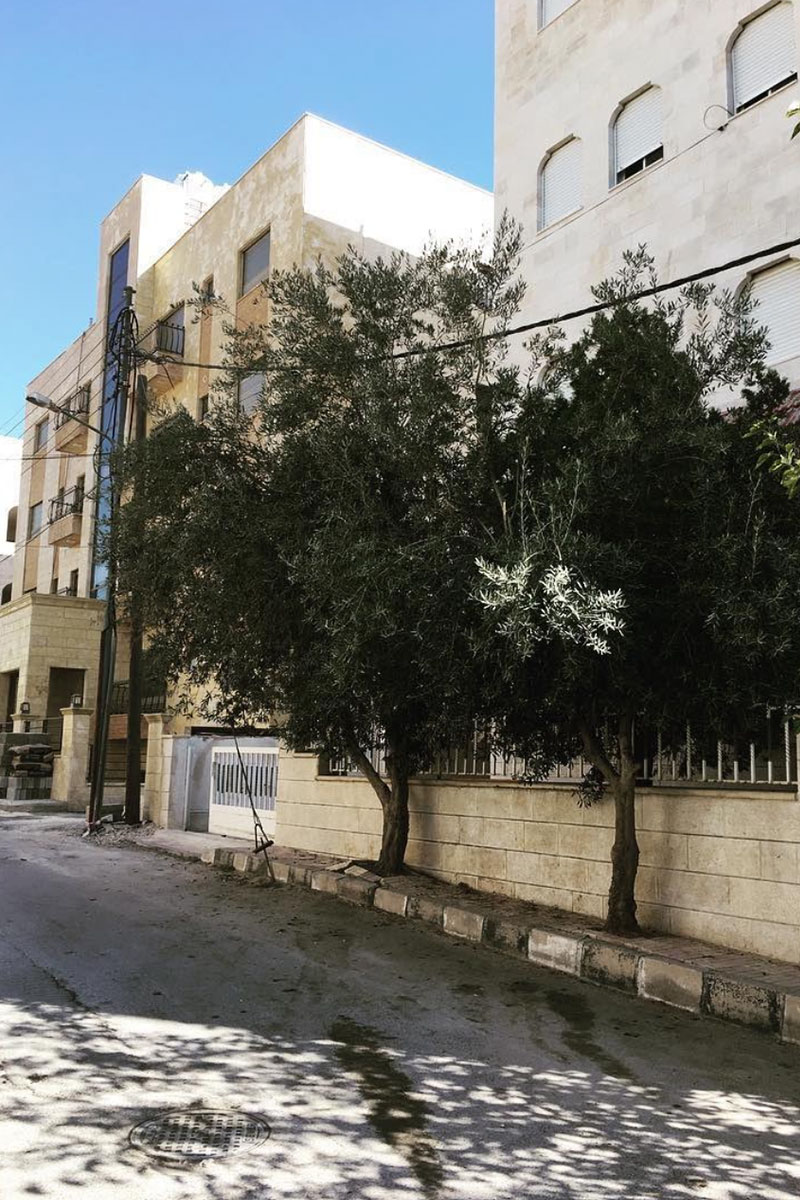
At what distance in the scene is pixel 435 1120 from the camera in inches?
169

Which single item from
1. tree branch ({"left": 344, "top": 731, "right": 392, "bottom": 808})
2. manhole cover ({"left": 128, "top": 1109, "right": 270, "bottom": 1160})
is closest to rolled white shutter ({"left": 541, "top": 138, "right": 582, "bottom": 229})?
tree branch ({"left": 344, "top": 731, "right": 392, "bottom": 808})

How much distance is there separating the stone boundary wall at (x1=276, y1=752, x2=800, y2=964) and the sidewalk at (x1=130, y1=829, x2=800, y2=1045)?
21cm

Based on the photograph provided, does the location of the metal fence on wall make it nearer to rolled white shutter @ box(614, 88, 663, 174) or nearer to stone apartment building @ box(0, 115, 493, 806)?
rolled white shutter @ box(614, 88, 663, 174)

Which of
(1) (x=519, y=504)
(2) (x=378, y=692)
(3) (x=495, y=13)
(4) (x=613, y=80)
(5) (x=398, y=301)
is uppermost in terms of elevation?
(3) (x=495, y=13)

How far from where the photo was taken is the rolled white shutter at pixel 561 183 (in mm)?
16578

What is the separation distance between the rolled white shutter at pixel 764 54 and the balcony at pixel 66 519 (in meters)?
24.3

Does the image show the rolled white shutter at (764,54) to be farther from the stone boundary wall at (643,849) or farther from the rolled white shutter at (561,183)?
the stone boundary wall at (643,849)

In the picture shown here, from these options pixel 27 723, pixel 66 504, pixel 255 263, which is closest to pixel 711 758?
pixel 255 263

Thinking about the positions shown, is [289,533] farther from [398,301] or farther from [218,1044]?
[218,1044]

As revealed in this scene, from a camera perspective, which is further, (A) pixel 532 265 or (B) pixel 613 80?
(A) pixel 532 265

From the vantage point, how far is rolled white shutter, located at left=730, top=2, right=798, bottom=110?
13.4 metres

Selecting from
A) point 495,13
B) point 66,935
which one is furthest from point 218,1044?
point 495,13

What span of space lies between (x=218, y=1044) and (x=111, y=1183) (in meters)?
1.77

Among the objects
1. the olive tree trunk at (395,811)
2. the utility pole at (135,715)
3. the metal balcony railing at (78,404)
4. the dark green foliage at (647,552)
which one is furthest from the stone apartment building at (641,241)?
the metal balcony railing at (78,404)
